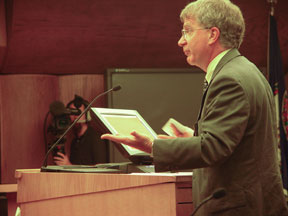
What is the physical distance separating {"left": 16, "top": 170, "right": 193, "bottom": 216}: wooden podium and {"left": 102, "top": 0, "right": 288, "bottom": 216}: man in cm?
9

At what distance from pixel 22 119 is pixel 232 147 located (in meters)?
4.02

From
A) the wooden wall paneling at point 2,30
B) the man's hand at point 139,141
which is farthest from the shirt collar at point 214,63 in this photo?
the wooden wall paneling at point 2,30

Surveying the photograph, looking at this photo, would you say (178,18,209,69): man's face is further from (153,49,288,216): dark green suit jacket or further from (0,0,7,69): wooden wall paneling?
(0,0,7,69): wooden wall paneling

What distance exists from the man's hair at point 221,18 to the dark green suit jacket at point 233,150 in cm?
16

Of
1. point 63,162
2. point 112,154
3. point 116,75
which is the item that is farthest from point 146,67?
point 63,162

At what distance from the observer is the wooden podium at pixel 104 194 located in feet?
6.34

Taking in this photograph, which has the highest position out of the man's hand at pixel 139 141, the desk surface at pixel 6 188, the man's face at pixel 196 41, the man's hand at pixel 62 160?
the man's face at pixel 196 41

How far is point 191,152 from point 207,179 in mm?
167

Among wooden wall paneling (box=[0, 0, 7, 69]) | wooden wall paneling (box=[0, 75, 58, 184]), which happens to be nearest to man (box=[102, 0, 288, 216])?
wooden wall paneling (box=[0, 0, 7, 69])

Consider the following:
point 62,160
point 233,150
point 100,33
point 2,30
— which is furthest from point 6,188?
point 233,150

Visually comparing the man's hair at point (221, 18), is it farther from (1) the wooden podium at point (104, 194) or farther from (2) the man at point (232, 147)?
(1) the wooden podium at point (104, 194)

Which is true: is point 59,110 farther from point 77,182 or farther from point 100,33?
point 77,182

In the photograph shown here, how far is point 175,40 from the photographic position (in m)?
5.58

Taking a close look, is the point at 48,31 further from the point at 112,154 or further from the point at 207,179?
the point at 207,179
